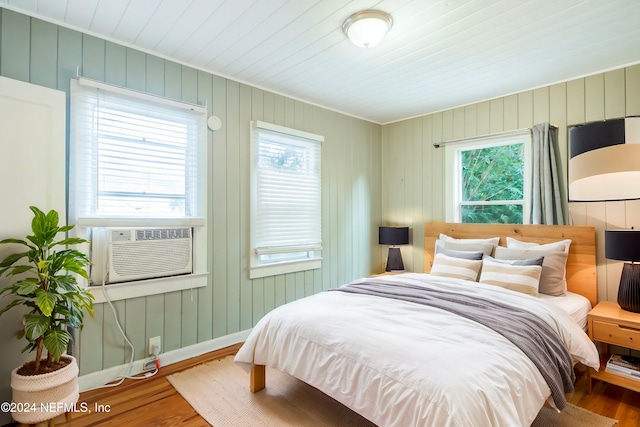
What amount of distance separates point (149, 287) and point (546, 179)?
358cm

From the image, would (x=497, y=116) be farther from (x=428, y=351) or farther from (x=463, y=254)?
(x=428, y=351)

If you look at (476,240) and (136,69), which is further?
(476,240)

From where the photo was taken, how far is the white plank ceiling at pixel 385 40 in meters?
1.96

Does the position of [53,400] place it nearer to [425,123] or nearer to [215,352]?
[215,352]

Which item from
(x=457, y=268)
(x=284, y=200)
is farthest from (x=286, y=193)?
(x=457, y=268)

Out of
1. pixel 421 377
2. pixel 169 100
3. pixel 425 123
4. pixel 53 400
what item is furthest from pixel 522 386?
pixel 425 123

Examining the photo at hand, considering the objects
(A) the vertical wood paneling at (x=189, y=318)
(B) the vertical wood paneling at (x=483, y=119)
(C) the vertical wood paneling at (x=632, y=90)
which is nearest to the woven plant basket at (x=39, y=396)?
(A) the vertical wood paneling at (x=189, y=318)

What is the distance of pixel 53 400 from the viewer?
1.74 m

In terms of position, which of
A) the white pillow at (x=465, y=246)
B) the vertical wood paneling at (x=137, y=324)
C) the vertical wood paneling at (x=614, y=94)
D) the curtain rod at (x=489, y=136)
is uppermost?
the vertical wood paneling at (x=614, y=94)

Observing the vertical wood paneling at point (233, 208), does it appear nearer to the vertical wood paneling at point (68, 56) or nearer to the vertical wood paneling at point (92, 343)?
the vertical wood paneling at point (92, 343)

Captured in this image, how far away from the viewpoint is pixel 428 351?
59.7 inches

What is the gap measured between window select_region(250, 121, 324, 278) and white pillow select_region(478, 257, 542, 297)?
1.76m

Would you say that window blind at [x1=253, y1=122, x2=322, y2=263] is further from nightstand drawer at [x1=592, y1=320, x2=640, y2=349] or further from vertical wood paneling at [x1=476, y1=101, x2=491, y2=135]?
nightstand drawer at [x1=592, y1=320, x2=640, y2=349]

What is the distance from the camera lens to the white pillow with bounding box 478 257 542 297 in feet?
8.31
